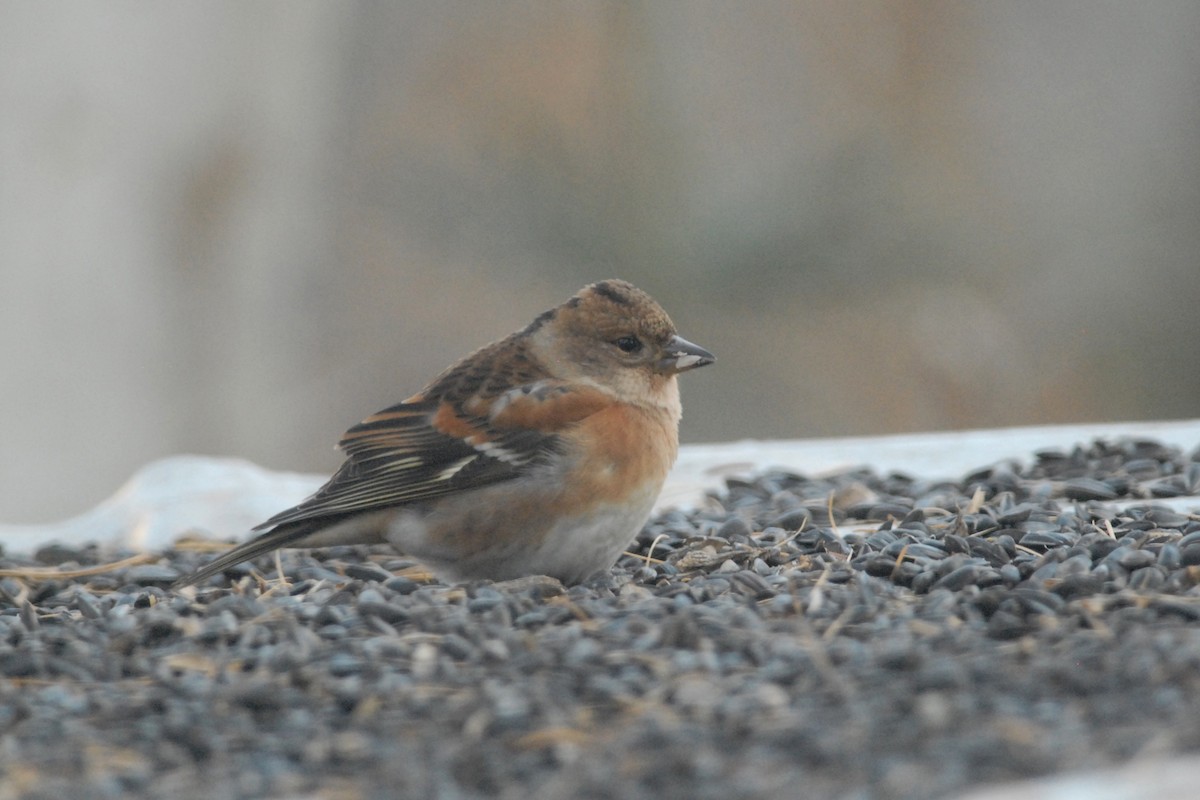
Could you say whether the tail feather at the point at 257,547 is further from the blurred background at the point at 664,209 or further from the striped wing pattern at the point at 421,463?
the blurred background at the point at 664,209

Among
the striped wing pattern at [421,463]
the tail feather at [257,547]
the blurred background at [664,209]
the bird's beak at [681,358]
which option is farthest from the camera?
the blurred background at [664,209]

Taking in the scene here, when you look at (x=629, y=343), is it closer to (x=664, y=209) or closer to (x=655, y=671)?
(x=655, y=671)

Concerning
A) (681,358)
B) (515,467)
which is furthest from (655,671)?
(681,358)

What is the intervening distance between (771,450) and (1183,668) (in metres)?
3.59

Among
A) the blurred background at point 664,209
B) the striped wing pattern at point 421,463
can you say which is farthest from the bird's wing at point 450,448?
the blurred background at point 664,209

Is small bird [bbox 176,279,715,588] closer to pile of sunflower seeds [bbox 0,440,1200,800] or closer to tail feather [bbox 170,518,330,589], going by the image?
tail feather [bbox 170,518,330,589]

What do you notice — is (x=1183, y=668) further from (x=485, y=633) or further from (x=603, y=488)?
(x=603, y=488)

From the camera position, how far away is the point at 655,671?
10.9 ft

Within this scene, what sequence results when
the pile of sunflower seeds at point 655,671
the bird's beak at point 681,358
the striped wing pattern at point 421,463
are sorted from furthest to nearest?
1. the bird's beak at point 681,358
2. the striped wing pattern at point 421,463
3. the pile of sunflower seeds at point 655,671

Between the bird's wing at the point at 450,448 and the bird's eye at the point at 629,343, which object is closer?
the bird's wing at the point at 450,448

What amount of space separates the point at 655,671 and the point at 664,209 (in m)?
11.2

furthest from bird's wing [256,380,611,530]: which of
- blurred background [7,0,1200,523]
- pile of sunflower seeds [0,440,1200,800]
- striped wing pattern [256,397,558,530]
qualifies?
blurred background [7,0,1200,523]

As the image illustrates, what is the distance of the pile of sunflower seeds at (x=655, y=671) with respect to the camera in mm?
2811

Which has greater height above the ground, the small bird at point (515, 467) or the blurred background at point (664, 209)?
the blurred background at point (664, 209)
